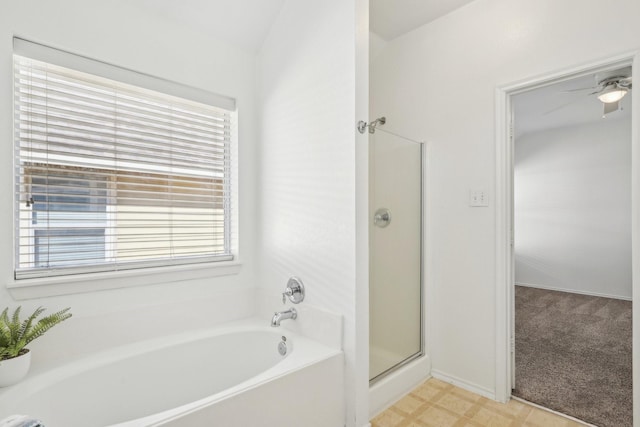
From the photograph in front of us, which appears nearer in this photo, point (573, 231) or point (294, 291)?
point (294, 291)

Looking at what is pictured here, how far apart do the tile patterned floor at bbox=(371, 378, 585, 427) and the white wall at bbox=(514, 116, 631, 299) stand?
3.73 meters

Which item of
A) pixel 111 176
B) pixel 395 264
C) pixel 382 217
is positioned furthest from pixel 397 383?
pixel 111 176

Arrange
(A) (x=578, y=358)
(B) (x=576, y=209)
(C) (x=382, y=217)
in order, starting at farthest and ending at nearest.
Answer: (B) (x=576, y=209) < (A) (x=578, y=358) < (C) (x=382, y=217)

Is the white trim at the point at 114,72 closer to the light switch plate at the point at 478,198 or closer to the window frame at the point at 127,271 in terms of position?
the window frame at the point at 127,271

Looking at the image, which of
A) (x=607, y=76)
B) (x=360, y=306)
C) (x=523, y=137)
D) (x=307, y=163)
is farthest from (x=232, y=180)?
(x=523, y=137)

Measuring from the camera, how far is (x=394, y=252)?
7.06 ft

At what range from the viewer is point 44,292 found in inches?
59.6

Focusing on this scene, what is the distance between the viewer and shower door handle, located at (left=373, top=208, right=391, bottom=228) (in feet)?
6.54

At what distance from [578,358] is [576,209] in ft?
9.74

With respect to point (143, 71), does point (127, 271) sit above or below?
below

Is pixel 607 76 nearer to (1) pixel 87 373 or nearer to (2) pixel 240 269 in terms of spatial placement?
(2) pixel 240 269

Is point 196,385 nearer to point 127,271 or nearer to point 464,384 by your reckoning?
point 127,271

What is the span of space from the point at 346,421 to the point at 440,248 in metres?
1.24

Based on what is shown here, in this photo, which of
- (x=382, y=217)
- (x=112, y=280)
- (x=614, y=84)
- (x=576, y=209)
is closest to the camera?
(x=112, y=280)
